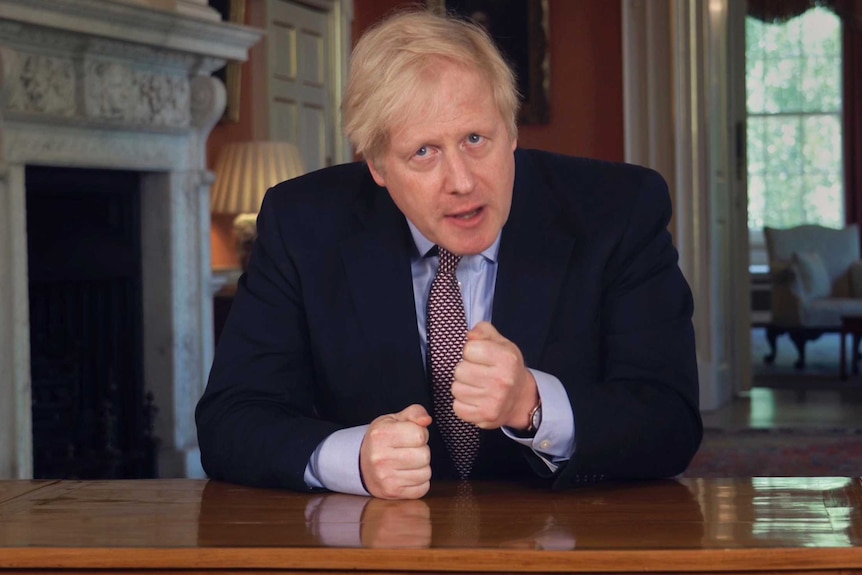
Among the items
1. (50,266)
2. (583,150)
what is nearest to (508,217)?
(50,266)

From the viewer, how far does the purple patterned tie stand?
1.75m

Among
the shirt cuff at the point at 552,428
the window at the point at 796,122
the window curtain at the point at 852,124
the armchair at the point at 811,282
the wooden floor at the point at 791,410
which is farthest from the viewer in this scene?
the window at the point at 796,122

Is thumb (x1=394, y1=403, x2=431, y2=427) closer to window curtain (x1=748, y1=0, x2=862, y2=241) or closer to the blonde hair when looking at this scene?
the blonde hair

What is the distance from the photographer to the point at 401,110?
1.62 metres

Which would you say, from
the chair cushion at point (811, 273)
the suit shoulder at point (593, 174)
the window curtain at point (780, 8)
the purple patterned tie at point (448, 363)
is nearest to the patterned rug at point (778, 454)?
the suit shoulder at point (593, 174)

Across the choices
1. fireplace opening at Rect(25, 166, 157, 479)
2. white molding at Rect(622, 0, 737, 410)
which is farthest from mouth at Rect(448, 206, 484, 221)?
white molding at Rect(622, 0, 737, 410)

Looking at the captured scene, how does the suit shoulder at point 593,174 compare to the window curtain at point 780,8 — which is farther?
the window curtain at point 780,8

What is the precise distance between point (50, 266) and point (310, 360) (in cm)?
224

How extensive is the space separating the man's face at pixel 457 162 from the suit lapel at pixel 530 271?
0.10m

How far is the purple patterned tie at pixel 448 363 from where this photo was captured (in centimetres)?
175

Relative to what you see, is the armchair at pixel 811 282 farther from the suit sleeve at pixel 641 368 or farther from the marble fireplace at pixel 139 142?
the suit sleeve at pixel 641 368

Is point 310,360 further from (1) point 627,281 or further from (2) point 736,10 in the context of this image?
(2) point 736,10

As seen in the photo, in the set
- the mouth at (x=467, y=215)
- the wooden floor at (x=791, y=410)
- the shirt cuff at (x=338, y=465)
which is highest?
the mouth at (x=467, y=215)

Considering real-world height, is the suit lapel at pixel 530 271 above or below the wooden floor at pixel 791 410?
above
